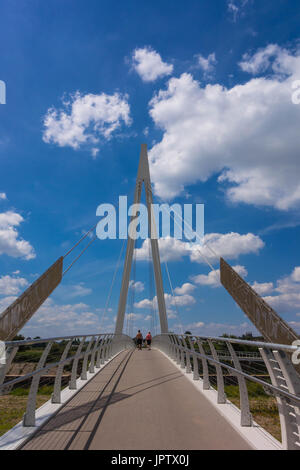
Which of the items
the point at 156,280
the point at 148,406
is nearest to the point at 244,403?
the point at 148,406

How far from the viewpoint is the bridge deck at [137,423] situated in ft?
11.9

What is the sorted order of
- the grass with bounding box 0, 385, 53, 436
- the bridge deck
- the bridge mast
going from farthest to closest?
the bridge mast
the grass with bounding box 0, 385, 53, 436
the bridge deck

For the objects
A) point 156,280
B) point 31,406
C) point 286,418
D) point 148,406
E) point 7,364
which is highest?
point 156,280

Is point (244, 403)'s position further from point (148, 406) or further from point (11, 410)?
point (11, 410)

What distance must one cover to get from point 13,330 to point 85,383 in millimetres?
2839

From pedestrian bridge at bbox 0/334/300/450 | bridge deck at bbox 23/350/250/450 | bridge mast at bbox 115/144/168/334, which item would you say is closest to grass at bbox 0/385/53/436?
pedestrian bridge at bbox 0/334/300/450

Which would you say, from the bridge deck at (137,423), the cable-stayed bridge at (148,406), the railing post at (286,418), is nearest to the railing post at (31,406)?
the cable-stayed bridge at (148,406)


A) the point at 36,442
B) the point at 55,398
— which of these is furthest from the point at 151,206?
the point at 36,442

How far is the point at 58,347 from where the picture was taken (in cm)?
705

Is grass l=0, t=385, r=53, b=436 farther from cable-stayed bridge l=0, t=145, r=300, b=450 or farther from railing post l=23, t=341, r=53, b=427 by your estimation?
cable-stayed bridge l=0, t=145, r=300, b=450

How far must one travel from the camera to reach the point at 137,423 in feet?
14.4

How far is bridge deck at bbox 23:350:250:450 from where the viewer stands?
363cm

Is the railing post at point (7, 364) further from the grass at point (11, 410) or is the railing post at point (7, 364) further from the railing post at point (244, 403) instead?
the railing post at point (244, 403)
